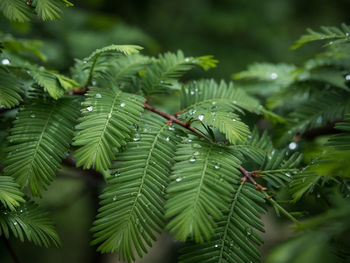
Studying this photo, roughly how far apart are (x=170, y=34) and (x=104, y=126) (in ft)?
8.31

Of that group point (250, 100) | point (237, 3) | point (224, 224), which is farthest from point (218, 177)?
point (237, 3)

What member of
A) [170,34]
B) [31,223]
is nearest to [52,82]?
[31,223]

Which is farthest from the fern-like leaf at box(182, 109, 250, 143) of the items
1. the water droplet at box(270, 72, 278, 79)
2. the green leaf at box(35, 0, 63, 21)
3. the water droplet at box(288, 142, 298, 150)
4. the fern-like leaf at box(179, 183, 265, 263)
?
the water droplet at box(270, 72, 278, 79)

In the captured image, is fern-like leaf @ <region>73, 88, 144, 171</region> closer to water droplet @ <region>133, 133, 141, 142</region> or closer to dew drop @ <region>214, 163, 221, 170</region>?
water droplet @ <region>133, 133, 141, 142</region>

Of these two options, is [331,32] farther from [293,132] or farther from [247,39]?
[247,39]

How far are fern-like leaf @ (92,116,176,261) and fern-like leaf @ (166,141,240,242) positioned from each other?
0.06 m

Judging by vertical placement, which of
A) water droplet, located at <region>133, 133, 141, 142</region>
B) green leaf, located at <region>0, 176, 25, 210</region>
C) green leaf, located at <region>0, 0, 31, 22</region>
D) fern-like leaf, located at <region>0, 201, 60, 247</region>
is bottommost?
fern-like leaf, located at <region>0, 201, 60, 247</region>

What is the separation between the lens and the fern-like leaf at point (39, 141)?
88 centimetres

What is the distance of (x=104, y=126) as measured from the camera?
0.89 m

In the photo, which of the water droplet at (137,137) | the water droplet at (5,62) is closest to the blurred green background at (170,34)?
the water droplet at (5,62)

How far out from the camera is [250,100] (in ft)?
4.21

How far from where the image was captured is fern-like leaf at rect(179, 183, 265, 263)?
81 cm

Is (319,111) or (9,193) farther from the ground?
(319,111)

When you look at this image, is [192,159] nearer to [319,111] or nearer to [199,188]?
[199,188]
